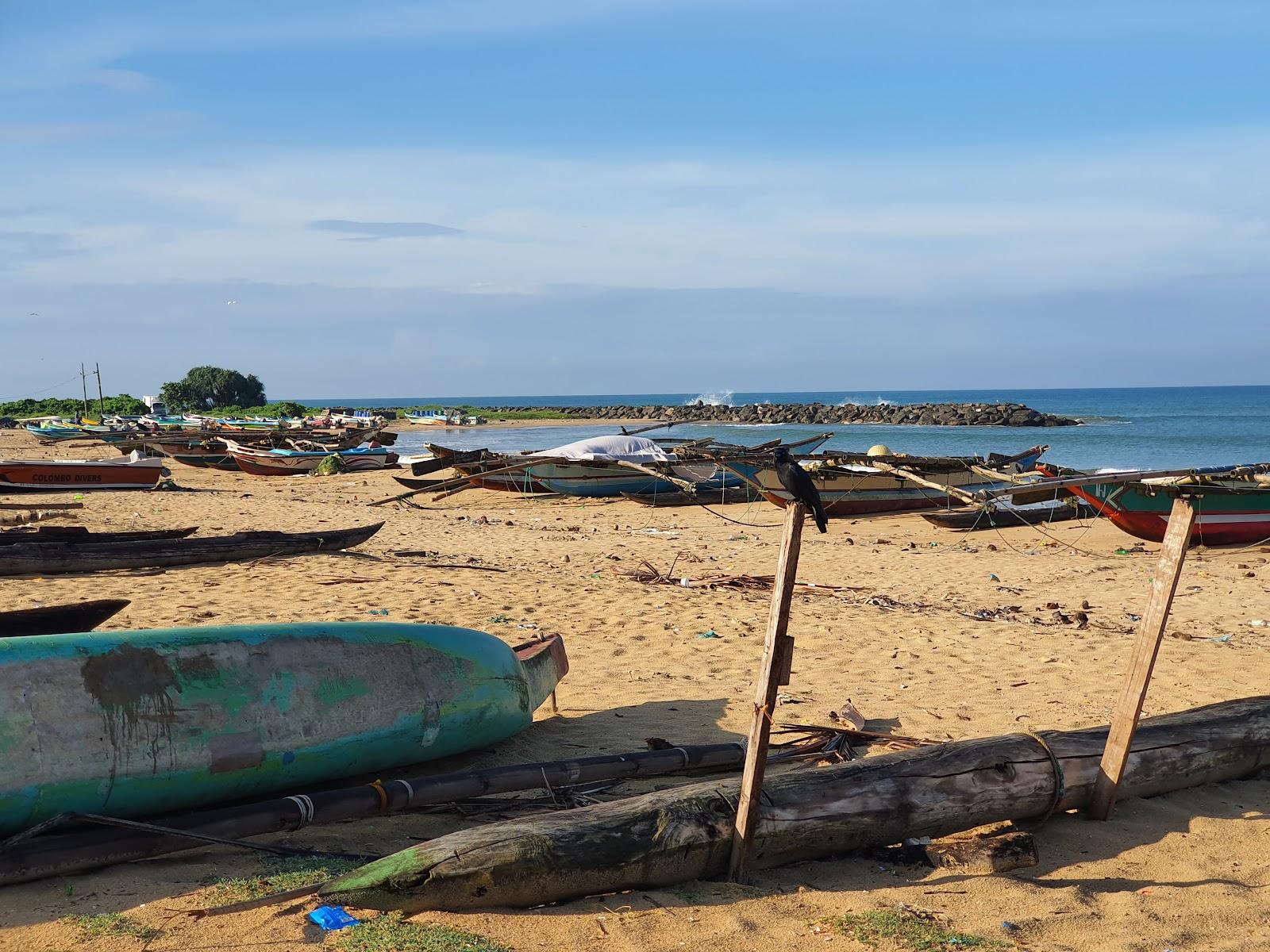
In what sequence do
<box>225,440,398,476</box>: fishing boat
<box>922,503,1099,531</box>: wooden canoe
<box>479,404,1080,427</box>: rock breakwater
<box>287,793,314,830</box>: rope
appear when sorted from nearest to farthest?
<box>287,793,314,830</box>: rope, <box>922,503,1099,531</box>: wooden canoe, <box>225,440,398,476</box>: fishing boat, <box>479,404,1080,427</box>: rock breakwater

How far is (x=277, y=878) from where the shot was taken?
3.71 metres

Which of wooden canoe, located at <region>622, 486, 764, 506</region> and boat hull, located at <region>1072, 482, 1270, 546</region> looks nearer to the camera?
boat hull, located at <region>1072, 482, 1270, 546</region>

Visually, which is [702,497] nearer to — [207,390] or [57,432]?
[57,432]

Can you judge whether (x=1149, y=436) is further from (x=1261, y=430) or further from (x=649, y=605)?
(x=649, y=605)

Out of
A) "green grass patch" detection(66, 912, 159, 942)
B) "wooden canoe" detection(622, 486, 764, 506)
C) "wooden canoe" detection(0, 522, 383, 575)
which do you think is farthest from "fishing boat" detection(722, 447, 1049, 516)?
"green grass patch" detection(66, 912, 159, 942)

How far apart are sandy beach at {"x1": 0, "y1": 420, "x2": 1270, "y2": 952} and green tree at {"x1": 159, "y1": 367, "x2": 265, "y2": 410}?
61.5m

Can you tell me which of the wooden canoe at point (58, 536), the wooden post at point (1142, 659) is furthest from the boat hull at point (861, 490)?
the wooden post at point (1142, 659)

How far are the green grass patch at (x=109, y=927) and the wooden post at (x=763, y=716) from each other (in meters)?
2.00

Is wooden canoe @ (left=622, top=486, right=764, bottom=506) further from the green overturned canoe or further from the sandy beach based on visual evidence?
the green overturned canoe

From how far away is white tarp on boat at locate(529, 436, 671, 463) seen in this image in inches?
803

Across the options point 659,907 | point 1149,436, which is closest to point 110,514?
point 659,907

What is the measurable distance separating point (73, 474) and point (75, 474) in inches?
1.7

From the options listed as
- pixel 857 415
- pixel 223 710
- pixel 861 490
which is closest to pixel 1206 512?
pixel 861 490

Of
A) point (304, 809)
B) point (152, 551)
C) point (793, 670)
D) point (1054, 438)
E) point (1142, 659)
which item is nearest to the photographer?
point (304, 809)
